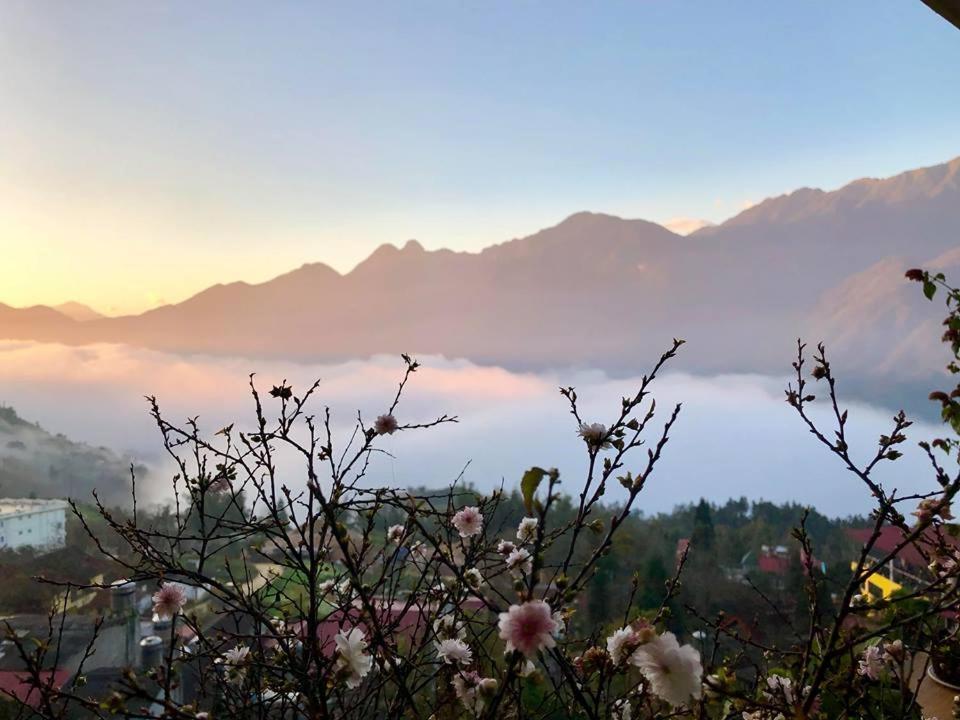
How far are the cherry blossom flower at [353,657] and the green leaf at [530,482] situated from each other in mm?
378

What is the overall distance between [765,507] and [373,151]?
15.6ft

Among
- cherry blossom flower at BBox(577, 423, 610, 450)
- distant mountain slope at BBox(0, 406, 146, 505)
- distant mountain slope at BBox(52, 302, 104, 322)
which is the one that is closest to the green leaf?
cherry blossom flower at BBox(577, 423, 610, 450)

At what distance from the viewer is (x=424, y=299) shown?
6867mm

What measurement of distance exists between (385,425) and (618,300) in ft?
22.4

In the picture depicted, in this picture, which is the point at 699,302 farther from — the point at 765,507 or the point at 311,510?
the point at 311,510

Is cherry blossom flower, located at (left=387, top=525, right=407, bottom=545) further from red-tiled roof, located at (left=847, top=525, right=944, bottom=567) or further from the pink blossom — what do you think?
the pink blossom

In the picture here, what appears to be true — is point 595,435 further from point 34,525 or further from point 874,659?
point 34,525

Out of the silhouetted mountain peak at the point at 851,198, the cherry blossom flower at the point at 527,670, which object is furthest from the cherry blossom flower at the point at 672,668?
the silhouetted mountain peak at the point at 851,198

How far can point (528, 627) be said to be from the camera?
48 cm

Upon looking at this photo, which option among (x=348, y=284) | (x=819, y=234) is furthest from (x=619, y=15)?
(x=819, y=234)

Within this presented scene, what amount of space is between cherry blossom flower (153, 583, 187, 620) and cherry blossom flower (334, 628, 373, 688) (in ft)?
1.16

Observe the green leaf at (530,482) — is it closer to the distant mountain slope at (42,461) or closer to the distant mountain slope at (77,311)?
the distant mountain slope at (42,461)

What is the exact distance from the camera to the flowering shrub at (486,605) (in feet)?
1.83

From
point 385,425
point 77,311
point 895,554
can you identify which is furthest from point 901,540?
point 77,311
